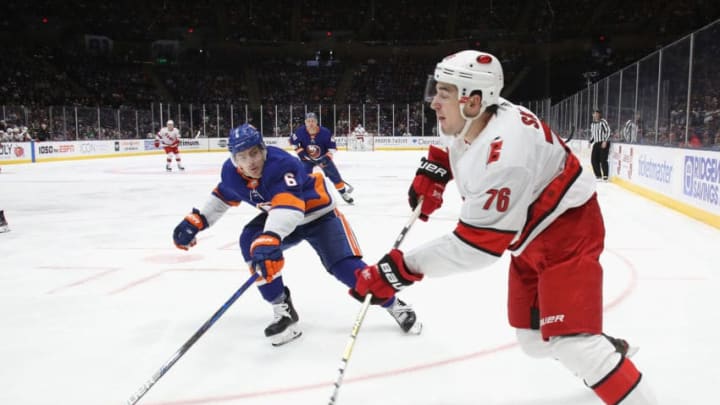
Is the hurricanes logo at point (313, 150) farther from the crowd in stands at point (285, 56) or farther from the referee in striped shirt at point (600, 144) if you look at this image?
the crowd in stands at point (285, 56)

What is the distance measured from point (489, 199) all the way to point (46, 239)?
5402 millimetres

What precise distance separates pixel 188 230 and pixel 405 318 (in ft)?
3.86

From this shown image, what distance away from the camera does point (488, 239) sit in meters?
1.60

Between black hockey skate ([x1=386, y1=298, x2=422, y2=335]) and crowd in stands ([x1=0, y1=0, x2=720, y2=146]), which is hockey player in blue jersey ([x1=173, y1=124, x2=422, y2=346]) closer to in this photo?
black hockey skate ([x1=386, y1=298, x2=422, y2=335])

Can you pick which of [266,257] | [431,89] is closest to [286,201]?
[266,257]

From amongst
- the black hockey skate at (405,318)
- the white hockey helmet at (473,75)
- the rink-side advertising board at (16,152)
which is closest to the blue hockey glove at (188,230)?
the black hockey skate at (405,318)

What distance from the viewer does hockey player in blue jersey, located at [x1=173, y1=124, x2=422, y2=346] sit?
271 centimetres

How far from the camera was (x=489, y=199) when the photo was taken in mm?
1576

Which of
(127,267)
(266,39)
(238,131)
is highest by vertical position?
(266,39)

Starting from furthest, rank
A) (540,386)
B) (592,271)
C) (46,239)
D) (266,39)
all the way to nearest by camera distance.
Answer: (266,39)
(46,239)
(540,386)
(592,271)

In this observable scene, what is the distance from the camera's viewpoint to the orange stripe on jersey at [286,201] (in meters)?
2.71

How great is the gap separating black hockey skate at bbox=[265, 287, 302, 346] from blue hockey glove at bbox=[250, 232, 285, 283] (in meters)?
0.52

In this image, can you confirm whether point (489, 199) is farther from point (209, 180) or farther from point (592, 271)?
point (209, 180)

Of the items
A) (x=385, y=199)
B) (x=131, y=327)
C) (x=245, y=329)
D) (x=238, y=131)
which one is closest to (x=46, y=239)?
(x=131, y=327)
